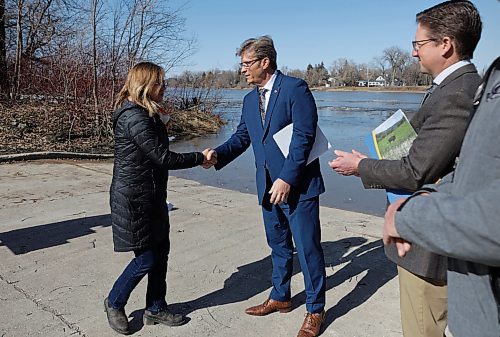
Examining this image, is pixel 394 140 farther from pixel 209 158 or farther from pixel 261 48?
pixel 209 158

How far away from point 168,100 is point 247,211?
1751 centimetres

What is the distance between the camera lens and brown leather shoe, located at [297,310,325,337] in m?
3.36

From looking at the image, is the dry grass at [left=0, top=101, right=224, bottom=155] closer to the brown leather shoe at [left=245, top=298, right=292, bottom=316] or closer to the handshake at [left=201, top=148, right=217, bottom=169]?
the handshake at [left=201, top=148, right=217, bottom=169]

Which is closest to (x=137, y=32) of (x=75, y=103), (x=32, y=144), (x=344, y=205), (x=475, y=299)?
(x=75, y=103)

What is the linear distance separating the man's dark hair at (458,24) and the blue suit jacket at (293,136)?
1310 mm

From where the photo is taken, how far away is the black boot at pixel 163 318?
3551 millimetres

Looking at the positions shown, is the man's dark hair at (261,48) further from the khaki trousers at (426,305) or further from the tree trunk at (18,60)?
the tree trunk at (18,60)

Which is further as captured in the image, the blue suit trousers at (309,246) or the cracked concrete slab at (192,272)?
the cracked concrete slab at (192,272)

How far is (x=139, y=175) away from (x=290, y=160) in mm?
1035

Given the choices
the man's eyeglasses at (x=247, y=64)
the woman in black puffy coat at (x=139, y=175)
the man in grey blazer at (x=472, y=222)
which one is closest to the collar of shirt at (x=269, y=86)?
the man's eyeglasses at (x=247, y=64)

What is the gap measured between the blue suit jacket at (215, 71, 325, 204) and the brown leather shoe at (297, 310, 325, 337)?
0.84 m

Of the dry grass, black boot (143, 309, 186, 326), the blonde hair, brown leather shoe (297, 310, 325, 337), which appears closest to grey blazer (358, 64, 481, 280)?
brown leather shoe (297, 310, 325, 337)

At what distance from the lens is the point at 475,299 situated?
1.34m

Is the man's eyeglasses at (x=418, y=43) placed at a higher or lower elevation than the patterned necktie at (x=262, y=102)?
higher
